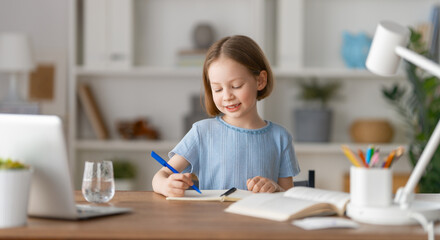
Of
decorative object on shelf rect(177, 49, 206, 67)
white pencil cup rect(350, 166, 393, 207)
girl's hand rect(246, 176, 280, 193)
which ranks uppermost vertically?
white pencil cup rect(350, 166, 393, 207)

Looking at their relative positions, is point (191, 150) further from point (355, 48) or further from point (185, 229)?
point (355, 48)

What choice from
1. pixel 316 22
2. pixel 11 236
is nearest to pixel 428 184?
pixel 316 22

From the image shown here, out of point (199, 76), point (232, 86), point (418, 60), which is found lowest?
point (199, 76)

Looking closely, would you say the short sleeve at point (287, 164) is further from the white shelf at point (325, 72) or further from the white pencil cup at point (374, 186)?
the white shelf at point (325, 72)

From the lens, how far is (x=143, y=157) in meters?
4.46

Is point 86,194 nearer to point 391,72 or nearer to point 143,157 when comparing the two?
point 391,72

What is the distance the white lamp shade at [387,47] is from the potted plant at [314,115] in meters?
2.89

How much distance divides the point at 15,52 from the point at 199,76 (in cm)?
128

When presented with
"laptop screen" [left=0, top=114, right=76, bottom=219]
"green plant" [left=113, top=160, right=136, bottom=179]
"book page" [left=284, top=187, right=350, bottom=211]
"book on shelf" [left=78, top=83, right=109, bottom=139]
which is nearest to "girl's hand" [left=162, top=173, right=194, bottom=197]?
"book page" [left=284, top=187, right=350, bottom=211]

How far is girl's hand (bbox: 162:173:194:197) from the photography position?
157cm

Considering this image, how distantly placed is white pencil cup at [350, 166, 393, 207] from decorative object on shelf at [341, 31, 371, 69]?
3.03m

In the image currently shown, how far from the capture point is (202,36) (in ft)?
14.0

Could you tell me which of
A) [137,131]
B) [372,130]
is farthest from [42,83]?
[372,130]

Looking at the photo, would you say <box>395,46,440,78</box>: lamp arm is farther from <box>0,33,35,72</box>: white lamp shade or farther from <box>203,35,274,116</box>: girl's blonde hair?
<box>0,33,35,72</box>: white lamp shade
